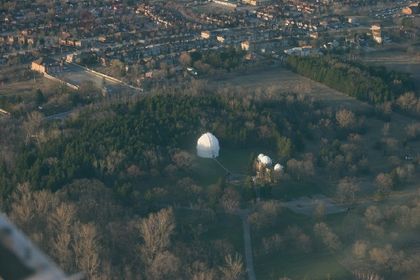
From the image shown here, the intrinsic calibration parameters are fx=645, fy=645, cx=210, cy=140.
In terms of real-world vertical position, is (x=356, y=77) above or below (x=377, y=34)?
above

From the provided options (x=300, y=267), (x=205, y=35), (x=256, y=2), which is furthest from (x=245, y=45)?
(x=300, y=267)

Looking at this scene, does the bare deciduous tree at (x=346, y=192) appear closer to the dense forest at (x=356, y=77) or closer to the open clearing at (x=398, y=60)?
the dense forest at (x=356, y=77)

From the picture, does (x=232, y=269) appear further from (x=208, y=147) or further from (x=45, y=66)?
(x=45, y=66)

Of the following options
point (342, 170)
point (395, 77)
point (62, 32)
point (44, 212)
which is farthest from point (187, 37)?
point (44, 212)

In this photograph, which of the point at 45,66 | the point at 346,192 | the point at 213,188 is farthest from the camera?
the point at 45,66

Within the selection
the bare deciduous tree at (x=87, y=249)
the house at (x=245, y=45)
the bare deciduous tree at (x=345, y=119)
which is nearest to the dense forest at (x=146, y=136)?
the bare deciduous tree at (x=345, y=119)

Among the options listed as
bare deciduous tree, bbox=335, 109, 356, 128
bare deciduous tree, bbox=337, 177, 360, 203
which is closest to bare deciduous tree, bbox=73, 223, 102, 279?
bare deciduous tree, bbox=337, 177, 360, 203

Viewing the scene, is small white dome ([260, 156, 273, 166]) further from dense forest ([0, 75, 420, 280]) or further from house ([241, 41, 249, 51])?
house ([241, 41, 249, 51])
